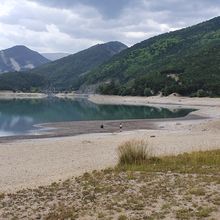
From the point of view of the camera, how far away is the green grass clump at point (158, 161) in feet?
56.0

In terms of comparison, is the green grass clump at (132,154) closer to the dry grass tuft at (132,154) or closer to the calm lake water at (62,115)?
the dry grass tuft at (132,154)

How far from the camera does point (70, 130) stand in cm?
5003

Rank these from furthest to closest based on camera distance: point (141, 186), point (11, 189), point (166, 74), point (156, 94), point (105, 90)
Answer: point (105, 90) < point (166, 74) < point (156, 94) < point (11, 189) < point (141, 186)

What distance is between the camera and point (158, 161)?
18688 millimetres

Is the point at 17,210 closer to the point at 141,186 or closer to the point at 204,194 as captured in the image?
the point at 141,186

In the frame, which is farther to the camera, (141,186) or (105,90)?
(105,90)

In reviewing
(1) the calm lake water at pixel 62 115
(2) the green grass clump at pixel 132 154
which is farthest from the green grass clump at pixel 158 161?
(1) the calm lake water at pixel 62 115

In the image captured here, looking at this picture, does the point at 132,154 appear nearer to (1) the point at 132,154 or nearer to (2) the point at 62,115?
(1) the point at 132,154

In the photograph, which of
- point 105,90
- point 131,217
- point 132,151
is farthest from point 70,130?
point 105,90

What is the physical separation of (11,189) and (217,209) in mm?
7797

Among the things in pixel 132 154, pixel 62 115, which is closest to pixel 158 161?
pixel 132 154

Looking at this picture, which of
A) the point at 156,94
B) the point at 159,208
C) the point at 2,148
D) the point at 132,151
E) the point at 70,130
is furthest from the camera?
the point at 156,94

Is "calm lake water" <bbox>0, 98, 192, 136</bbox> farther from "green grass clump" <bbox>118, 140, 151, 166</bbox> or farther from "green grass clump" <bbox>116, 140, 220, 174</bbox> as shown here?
"green grass clump" <bbox>116, 140, 220, 174</bbox>

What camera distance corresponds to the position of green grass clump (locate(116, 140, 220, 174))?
56.0ft
